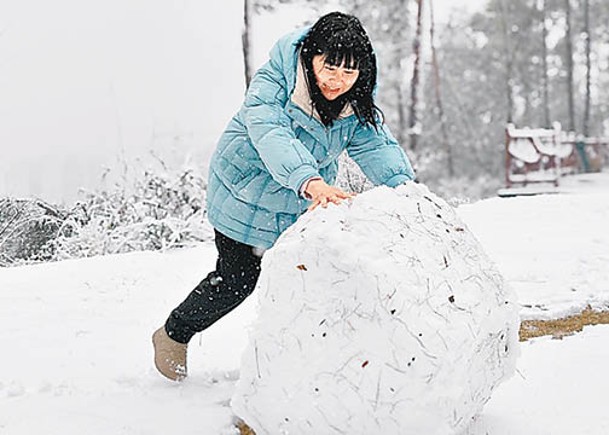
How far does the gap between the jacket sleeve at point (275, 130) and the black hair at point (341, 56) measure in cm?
9

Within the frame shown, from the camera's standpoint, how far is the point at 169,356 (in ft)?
8.50

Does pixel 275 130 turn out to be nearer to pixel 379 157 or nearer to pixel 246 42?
pixel 379 157

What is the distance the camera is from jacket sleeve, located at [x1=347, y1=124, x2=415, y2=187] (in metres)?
2.43

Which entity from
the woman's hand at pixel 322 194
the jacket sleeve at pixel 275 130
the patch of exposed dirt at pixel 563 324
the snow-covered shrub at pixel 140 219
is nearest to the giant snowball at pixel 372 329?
the woman's hand at pixel 322 194

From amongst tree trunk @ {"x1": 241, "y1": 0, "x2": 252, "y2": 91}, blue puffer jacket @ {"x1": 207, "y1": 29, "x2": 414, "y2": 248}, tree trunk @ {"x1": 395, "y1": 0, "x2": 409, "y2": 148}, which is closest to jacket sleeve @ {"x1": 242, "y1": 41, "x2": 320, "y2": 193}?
blue puffer jacket @ {"x1": 207, "y1": 29, "x2": 414, "y2": 248}

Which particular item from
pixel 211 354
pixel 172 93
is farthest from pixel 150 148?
pixel 211 354

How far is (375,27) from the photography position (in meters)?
16.4

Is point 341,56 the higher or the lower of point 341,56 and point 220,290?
the higher

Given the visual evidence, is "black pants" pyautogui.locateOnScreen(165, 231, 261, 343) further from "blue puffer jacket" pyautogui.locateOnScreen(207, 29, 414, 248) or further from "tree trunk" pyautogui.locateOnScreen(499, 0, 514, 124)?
"tree trunk" pyautogui.locateOnScreen(499, 0, 514, 124)

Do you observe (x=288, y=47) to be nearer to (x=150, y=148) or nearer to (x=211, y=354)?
(x=211, y=354)

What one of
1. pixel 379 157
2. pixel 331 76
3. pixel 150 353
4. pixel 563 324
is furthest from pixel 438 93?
pixel 331 76

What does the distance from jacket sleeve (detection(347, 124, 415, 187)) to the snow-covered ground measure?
699 mm

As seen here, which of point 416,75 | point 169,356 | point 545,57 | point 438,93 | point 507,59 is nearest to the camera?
point 169,356

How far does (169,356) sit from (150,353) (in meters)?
0.43
